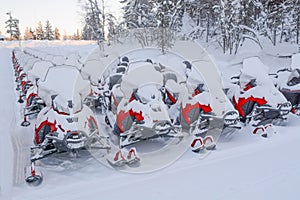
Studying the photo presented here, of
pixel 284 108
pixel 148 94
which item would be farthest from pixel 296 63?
pixel 148 94

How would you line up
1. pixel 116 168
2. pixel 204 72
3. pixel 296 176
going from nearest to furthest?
pixel 296 176, pixel 116 168, pixel 204 72

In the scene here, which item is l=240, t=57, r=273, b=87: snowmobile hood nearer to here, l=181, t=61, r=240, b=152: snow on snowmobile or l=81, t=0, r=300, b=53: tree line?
l=181, t=61, r=240, b=152: snow on snowmobile

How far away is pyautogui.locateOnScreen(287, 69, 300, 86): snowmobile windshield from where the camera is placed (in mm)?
7664

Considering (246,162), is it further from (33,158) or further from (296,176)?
(33,158)

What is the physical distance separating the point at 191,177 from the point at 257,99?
316 centimetres

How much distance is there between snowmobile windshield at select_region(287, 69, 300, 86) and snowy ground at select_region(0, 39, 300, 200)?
2.53 meters

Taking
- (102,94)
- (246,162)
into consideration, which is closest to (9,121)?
(102,94)

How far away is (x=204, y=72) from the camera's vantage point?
6.42m

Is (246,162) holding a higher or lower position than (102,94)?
lower

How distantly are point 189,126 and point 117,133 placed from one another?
157 centimetres

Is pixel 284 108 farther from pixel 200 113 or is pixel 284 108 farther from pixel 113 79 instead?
pixel 113 79

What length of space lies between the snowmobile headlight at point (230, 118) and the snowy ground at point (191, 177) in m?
0.41

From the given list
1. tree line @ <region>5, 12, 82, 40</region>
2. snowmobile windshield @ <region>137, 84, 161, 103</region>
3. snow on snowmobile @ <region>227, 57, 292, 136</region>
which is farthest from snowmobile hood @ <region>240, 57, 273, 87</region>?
tree line @ <region>5, 12, 82, 40</region>

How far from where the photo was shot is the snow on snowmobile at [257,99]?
21.0ft
